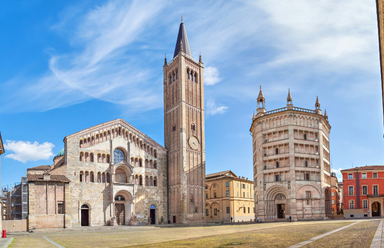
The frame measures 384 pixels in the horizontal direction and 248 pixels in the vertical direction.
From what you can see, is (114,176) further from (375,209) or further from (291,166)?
(375,209)

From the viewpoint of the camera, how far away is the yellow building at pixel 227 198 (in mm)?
79125

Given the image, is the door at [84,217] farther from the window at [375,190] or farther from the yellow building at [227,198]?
the window at [375,190]

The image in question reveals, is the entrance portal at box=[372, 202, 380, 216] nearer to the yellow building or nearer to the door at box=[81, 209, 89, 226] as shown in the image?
the yellow building

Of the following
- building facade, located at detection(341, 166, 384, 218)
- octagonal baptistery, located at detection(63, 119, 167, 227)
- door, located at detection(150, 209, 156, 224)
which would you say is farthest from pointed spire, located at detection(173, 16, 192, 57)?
building facade, located at detection(341, 166, 384, 218)

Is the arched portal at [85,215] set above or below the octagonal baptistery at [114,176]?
below

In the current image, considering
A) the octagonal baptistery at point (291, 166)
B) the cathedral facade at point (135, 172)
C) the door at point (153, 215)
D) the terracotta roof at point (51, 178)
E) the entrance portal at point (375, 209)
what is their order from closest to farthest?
1. the terracotta roof at point (51, 178)
2. the cathedral facade at point (135, 172)
3. the door at point (153, 215)
4. the octagonal baptistery at point (291, 166)
5. the entrance portal at point (375, 209)

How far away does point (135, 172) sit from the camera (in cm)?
5812

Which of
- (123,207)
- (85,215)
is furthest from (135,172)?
(85,215)

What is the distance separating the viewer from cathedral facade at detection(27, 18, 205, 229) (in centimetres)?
4891

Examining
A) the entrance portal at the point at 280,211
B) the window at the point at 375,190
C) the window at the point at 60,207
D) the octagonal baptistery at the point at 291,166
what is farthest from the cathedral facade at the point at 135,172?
the window at the point at 375,190

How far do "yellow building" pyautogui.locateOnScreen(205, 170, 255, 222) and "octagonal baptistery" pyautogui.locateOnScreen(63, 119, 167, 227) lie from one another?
892 inches

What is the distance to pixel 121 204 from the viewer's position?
56.2 metres

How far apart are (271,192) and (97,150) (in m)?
32.1

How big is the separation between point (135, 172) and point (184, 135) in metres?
10.7
